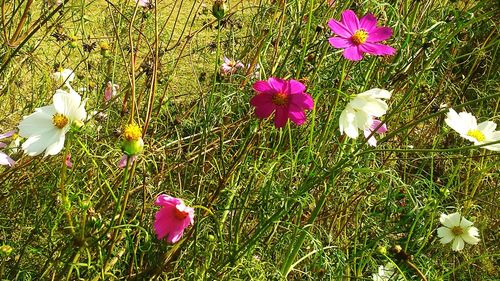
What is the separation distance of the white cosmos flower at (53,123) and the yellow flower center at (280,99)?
27 cm

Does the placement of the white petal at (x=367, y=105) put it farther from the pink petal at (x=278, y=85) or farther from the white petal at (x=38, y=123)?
the white petal at (x=38, y=123)

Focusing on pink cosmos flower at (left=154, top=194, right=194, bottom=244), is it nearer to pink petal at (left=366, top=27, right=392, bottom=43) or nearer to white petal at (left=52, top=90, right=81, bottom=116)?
white petal at (left=52, top=90, right=81, bottom=116)

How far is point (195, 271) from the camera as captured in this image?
95cm

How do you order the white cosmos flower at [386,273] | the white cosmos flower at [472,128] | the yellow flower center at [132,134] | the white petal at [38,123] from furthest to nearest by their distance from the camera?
the white cosmos flower at [386,273]
the white cosmos flower at [472,128]
the white petal at [38,123]
the yellow flower center at [132,134]

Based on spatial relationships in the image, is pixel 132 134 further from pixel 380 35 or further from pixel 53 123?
pixel 380 35

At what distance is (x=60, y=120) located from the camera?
0.70 metres

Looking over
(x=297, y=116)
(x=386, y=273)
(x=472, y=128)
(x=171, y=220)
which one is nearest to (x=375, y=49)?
(x=297, y=116)

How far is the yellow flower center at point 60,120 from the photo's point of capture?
2.26ft

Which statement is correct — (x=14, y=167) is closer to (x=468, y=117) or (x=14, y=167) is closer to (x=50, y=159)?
(x=50, y=159)

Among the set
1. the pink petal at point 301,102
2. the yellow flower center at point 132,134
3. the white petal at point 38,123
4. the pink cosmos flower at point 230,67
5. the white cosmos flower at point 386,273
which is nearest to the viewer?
the yellow flower center at point 132,134

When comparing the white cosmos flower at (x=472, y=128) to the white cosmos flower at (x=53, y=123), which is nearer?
the white cosmos flower at (x=53, y=123)

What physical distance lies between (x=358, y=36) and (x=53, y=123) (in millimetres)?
432

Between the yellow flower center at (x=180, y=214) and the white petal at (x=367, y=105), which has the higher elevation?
the white petal at (x=367, y=105)

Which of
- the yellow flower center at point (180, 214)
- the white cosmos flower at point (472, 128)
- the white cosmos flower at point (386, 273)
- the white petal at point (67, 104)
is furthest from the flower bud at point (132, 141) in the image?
the white cosmos flower at point (386, 273)
